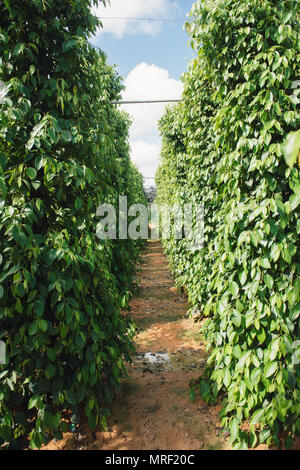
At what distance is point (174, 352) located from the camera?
13.1 ft

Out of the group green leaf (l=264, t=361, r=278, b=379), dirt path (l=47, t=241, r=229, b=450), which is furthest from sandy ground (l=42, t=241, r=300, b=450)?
green leaf (l=264, t=361, r=278, b=379)

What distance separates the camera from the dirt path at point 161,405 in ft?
7.63

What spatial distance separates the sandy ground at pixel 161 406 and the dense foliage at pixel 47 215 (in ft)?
1.09

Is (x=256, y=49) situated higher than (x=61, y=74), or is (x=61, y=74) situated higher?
(x=256, y=49)

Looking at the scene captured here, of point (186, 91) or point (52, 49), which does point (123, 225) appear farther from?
point (52, 49)

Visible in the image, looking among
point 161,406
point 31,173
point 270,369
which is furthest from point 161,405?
point 31,173

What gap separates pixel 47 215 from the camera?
2.16 meters

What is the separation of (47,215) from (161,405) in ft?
7.11

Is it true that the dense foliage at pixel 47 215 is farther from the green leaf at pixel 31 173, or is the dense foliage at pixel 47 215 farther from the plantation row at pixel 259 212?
the plantation row at pixel 259 212

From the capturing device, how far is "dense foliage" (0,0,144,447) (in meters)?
1.81

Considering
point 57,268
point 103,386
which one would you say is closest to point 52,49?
point 57,268

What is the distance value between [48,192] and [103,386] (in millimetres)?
1711

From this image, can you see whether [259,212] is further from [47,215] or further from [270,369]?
[47,215]

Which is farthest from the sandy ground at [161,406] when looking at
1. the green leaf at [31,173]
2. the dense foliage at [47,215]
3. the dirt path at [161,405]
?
the green leaf at [31,173]
